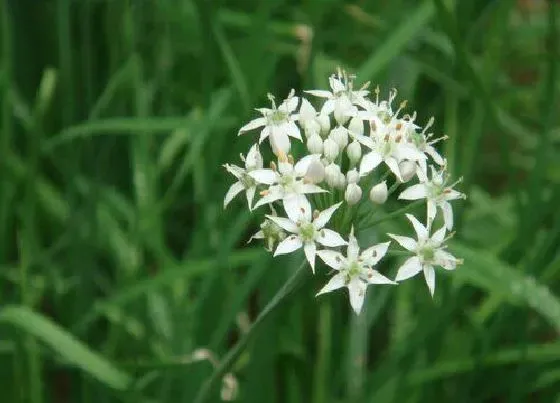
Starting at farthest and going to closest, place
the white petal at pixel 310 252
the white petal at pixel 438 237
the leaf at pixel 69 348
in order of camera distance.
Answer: the leaf at pixel 69 348
the white petal at pixel 438 237
the white petal at pixel 310 252

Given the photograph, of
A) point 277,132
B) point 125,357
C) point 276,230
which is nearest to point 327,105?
point 277,132

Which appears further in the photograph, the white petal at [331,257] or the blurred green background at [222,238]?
the blurred green background at [222,238]

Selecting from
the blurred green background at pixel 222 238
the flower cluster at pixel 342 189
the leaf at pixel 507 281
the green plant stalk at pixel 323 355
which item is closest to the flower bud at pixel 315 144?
the flower cluster at pixel 342 189

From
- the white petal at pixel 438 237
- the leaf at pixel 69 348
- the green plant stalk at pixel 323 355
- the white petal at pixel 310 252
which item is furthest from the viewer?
the green plant stalk at pixel 323 355

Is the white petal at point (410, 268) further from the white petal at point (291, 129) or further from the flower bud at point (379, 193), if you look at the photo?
the white petal at point (291, 129)

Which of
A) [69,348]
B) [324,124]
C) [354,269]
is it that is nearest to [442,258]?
[354,269]

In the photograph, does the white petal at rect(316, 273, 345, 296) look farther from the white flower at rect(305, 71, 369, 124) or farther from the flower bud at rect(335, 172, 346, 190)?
the white flower at rect(305, 71, 369, 124)

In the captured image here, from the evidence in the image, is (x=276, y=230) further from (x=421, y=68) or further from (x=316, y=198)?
(x=421, y=68)

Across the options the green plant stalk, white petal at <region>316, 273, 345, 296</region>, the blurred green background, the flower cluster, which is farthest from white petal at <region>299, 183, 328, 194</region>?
the green plant stalk
